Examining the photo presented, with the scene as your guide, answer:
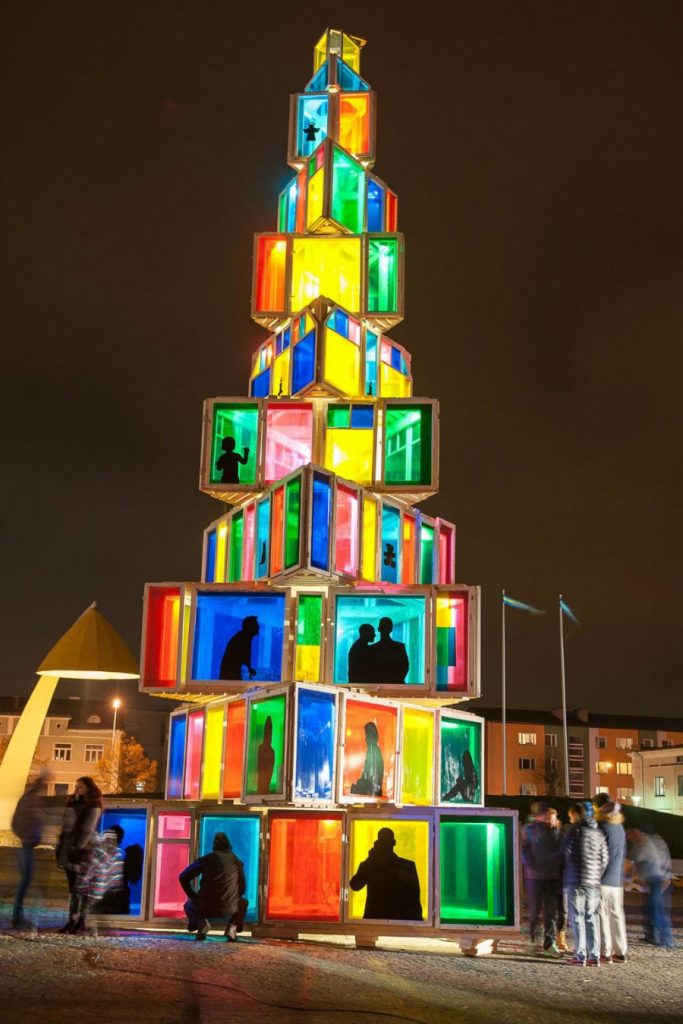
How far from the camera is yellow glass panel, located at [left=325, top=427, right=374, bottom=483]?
54.0 feet

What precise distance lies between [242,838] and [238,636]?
2.76 metres

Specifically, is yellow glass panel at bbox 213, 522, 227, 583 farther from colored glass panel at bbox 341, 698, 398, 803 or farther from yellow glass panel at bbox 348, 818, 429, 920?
yellow glass panel at bbox 348, 818, 429, 920

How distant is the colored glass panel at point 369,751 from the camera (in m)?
14.8

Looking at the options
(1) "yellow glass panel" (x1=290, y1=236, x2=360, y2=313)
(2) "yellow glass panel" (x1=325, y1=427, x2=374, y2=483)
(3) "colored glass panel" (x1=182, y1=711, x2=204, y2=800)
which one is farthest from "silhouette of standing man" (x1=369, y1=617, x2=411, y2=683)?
(1) "yellow glass panel" (x1=290, y1=236, x2=360, y2=313)

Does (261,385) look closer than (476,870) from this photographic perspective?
No

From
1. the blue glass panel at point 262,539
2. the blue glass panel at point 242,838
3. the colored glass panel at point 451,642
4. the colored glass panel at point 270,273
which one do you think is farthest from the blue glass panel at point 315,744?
the colored glass panel at point 270,273

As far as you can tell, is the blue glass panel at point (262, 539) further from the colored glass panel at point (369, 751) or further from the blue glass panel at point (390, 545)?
the colored glass panel at point (369, 751)

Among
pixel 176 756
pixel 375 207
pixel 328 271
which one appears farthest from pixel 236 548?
pixel 375 207

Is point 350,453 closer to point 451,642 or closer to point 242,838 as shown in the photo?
point 451,642

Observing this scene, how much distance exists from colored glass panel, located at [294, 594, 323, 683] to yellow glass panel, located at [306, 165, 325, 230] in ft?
22.4

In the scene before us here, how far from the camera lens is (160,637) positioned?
15570mm

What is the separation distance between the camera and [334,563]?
49.8 ft

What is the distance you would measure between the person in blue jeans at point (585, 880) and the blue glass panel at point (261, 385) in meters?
8.70

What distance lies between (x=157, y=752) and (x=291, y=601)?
325 feet
